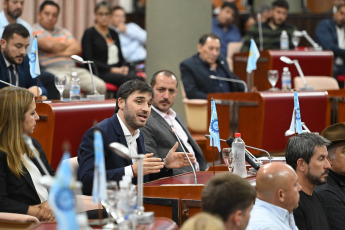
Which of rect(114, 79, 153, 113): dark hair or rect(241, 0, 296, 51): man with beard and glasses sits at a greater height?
rect(241, 0, 296, 51): man with beard and glasses

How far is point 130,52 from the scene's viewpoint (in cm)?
842

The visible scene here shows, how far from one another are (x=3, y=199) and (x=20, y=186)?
0.14m

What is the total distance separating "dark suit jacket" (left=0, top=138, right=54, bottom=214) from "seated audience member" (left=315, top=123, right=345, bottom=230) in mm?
1557

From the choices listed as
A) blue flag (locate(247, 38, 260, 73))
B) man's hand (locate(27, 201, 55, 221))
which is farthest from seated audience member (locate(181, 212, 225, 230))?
blue flag (locate(247, 38, 260, 73))

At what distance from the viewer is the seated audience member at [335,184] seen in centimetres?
366

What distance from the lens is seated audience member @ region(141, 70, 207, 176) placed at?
434cm

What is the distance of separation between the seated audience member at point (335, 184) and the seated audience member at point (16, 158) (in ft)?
4.92

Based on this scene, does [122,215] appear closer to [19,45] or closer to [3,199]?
[3,199]

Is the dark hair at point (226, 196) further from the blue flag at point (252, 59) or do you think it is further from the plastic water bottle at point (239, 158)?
→ the blue flag at point (252, 59)

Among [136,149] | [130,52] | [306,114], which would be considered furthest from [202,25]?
[136,149]

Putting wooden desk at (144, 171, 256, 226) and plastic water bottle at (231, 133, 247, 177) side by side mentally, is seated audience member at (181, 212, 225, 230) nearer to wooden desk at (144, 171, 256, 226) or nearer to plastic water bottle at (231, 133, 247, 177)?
wooden desk at (144, 171, 256, 226)

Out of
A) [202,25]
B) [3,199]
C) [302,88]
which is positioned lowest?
[3,199]

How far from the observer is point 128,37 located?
8.48 metres

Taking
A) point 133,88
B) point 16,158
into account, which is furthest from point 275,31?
point 16,158
